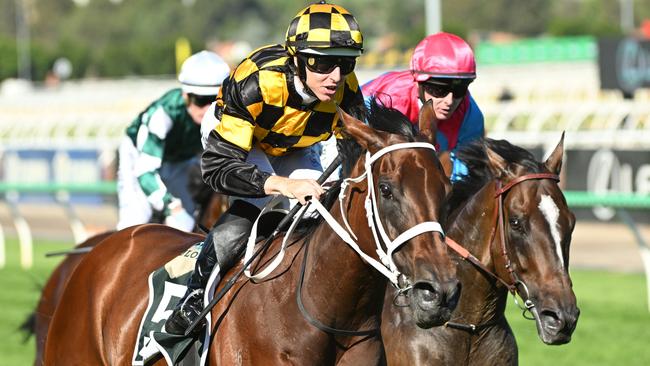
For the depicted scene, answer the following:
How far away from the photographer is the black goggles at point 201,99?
278 inches

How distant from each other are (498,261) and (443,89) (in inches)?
35.2

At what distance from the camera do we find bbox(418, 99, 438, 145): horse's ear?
3.90 meters

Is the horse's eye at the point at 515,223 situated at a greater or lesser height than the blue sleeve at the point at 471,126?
lesser

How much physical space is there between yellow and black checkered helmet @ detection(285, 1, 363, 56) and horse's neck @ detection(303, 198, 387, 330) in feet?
1.82

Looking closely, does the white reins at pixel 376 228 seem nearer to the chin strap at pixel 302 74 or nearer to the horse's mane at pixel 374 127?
the horse's mane at pixel 374 127

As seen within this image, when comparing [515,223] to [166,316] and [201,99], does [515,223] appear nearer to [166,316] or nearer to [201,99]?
[166,316]

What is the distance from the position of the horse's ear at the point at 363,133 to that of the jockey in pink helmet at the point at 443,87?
1.28 meters

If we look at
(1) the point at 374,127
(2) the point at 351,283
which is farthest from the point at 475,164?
(2) the point at 351,283

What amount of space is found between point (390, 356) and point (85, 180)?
1829 centimetres

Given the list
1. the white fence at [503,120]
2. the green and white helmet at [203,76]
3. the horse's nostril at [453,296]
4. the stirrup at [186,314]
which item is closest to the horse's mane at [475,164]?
the stirrup at [186,314]

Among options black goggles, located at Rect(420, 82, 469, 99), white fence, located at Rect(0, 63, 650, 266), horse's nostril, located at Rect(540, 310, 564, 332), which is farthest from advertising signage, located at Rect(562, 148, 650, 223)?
horse's nostril, located at Rect(540, 310, 564, 332)

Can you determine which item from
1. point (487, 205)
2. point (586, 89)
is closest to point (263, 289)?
point (487, 205)

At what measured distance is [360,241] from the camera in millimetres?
3848

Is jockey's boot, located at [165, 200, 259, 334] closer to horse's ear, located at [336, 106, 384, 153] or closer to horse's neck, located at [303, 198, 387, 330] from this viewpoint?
horse's neck, located at [303, 198, 387, 330]
